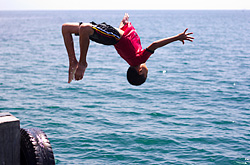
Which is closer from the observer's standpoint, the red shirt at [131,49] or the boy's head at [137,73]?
the red shirt at [131,49]

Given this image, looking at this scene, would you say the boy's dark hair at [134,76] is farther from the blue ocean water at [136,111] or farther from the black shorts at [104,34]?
the blue ocean water at [136,111]

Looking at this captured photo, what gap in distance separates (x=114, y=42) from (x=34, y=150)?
2.23 m

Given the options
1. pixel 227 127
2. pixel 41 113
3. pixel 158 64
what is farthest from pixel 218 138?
pixel 158 64

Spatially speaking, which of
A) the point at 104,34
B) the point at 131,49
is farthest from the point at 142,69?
the point at 104,34

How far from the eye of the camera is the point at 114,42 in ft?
21.1

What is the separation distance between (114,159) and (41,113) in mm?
8839

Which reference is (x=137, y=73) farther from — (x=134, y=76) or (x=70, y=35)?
(x=70, y=35)

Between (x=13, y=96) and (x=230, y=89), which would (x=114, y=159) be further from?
(x=230, y=89)

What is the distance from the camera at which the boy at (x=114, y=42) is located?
20.4 feet

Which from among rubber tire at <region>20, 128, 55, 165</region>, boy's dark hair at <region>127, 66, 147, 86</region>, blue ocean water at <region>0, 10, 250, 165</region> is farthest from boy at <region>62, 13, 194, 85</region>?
blue ocean water at <region>0, 10, 250, 165</region>

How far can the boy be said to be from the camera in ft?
20.4

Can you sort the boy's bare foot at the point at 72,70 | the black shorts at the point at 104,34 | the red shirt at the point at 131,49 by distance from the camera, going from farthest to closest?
the boy's bare foot at the point at 72,70
the red shirt at the point at 131,49
the black shorts at the point at 104,34

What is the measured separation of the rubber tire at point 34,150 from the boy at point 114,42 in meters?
1.20

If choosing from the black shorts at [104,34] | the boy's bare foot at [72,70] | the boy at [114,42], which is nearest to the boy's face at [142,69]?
the boy at [114,42]
